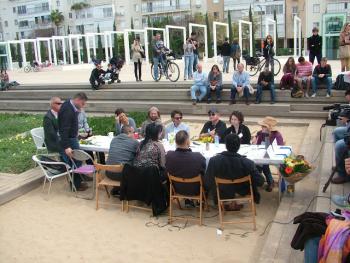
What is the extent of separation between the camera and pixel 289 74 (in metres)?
11.9

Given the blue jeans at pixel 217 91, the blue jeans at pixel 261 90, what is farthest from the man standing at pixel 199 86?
the blue jeans at pixel 261 90

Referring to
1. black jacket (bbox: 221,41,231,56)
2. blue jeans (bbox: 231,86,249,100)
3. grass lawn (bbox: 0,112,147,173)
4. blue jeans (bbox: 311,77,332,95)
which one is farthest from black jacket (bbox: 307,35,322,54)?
grass lawn (bbox: 0,112,147,173)

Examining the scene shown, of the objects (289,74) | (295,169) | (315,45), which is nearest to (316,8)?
(315,45)

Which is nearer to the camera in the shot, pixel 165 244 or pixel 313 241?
pixel 313 241

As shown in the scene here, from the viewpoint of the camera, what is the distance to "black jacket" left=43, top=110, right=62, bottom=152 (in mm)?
6816

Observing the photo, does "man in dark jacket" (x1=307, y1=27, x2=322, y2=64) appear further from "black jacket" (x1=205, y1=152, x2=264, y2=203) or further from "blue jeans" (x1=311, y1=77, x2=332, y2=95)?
"black jacket" (x1=205, y1=152, x2=264, y2=203)

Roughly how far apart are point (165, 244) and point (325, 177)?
2.58 metres

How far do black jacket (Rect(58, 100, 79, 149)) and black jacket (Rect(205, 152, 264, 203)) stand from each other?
8.11 ft

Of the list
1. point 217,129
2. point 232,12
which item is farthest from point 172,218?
point 232,12

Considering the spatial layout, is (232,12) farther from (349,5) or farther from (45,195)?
(45,195)

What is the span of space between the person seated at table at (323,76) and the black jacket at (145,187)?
7.34 m

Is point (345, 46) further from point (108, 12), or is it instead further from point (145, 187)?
point (108, 12)

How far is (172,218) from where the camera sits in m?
5.37

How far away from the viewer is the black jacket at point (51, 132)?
6.82 m
